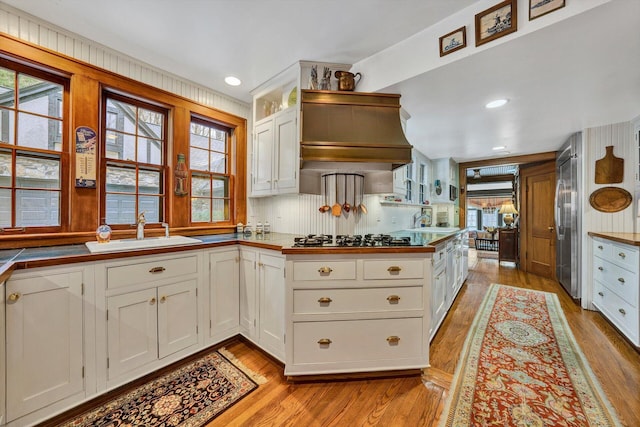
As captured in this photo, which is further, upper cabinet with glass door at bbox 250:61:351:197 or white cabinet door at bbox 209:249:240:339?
upper cabinet with glass door at bbox 250:61:351:197

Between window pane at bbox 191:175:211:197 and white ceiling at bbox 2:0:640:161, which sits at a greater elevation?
white ceiling at bbox 2:0:640:161

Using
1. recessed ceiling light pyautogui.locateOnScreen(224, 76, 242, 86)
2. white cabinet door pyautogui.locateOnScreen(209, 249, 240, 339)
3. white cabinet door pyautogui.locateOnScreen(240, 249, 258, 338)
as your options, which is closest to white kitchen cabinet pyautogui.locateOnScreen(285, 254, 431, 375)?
white cabinet door pyautogui.locateOnScreen(240, 249, 258, 338)

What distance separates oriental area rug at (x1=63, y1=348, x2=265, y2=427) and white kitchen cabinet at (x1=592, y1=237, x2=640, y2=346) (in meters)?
3.17

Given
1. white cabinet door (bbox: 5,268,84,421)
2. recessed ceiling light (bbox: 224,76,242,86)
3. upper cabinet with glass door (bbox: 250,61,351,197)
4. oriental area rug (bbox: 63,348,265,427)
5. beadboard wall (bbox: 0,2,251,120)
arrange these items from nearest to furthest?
1. white cabinet door (bbox: 5,268,84,421)
2. oriental area rug (bbox: 63,348,265,427)
3. beadboard wall (bbox: 0,2,251,120)
4. upper cabinet with glass door (bbox: 250,61,351,197)
5. recessed ceiling light (bbox: 224,76,242,86)

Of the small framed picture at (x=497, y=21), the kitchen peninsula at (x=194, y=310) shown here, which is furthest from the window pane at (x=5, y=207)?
the small framed picture at (x=497, y=21)

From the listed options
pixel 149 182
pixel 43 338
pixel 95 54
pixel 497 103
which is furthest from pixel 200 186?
pixel 497 103

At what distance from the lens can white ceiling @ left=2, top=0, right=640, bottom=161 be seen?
A: 1.51m

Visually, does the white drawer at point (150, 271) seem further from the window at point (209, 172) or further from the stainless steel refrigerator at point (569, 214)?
the stainless steel refrigerator at point (569, 214)

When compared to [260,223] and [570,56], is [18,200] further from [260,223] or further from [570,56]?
[570,56]

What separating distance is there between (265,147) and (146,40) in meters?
1.23

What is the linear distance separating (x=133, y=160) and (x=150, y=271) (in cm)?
116

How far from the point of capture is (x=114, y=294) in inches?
61.4

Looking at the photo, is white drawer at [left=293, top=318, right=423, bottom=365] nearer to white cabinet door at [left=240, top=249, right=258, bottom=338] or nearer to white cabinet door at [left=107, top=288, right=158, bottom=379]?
white cabinet door at [left=240, top=249, right=258, bottom=338]

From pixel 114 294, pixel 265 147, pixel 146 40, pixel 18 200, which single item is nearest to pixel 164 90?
pixel 146 40
